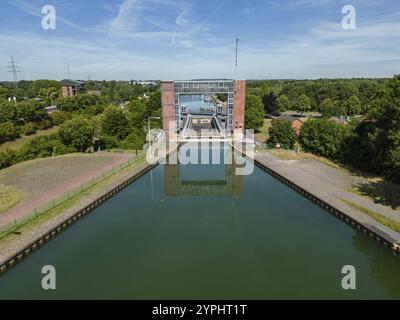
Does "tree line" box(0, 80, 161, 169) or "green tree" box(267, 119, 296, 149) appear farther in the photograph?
"green tree" box(267, 119, 296, 149)

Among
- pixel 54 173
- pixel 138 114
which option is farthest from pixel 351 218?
pixel 138 114

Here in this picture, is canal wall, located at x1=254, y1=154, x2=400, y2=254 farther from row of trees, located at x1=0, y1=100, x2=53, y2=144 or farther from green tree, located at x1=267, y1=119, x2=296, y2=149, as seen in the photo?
row of trees, located at x1=0, y1=100, x2=53, y2=144

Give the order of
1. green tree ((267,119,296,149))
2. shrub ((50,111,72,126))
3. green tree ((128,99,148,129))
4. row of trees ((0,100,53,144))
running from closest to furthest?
green tree ((267,119,296,149))
row of trees ((0,100,53,144))
green tree ((128,99,148,129))
shrub ((50,111,72,126))

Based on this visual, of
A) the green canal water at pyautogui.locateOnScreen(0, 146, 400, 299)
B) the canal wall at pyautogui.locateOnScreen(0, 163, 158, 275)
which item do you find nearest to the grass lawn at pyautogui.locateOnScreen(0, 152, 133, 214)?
the canal wall at pyautogui.locateOnScreen(0, 163, 158, 275)

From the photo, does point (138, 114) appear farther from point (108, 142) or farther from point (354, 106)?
point (354, 106)

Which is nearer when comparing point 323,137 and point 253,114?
point 323,137
